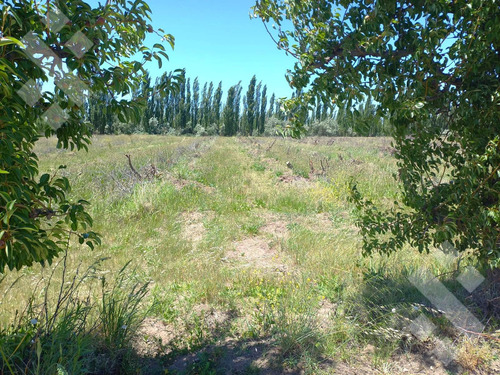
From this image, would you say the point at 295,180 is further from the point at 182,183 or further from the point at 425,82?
the point at 425,82

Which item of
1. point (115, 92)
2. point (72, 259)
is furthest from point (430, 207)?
point (72, 259)

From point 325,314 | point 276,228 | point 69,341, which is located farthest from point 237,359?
point 276,228

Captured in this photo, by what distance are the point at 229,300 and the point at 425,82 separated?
277cm

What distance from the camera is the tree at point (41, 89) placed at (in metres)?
1.52

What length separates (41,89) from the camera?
1794mm

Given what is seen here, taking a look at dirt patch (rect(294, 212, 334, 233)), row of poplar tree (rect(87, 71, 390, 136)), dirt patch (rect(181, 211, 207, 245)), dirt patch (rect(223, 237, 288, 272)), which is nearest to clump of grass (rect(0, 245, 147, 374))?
dirt patch (rect(223, 237, 288, 272))

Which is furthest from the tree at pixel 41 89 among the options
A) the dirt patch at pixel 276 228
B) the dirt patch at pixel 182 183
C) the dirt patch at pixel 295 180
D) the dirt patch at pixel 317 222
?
the dirt patch at pixel 295 180

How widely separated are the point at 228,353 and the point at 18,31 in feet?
8.54

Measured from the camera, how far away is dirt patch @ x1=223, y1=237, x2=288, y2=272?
14.7ft

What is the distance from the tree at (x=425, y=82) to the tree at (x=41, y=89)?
4.81 ft

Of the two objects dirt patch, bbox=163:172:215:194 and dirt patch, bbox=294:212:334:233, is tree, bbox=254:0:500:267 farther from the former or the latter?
dirt patch, bbox=163:172:215:194

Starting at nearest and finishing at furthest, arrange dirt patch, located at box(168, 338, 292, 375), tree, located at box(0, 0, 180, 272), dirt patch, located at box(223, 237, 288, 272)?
1. tree, located at box(0, 0, 180, 272)
2. dirt patch, located at box(168, 338, 292, 375)
3. dirt patch, located at box(223, 237, 288, 272)

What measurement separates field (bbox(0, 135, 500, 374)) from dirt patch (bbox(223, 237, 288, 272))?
1.2 inches

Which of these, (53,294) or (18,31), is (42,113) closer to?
(18,31)
